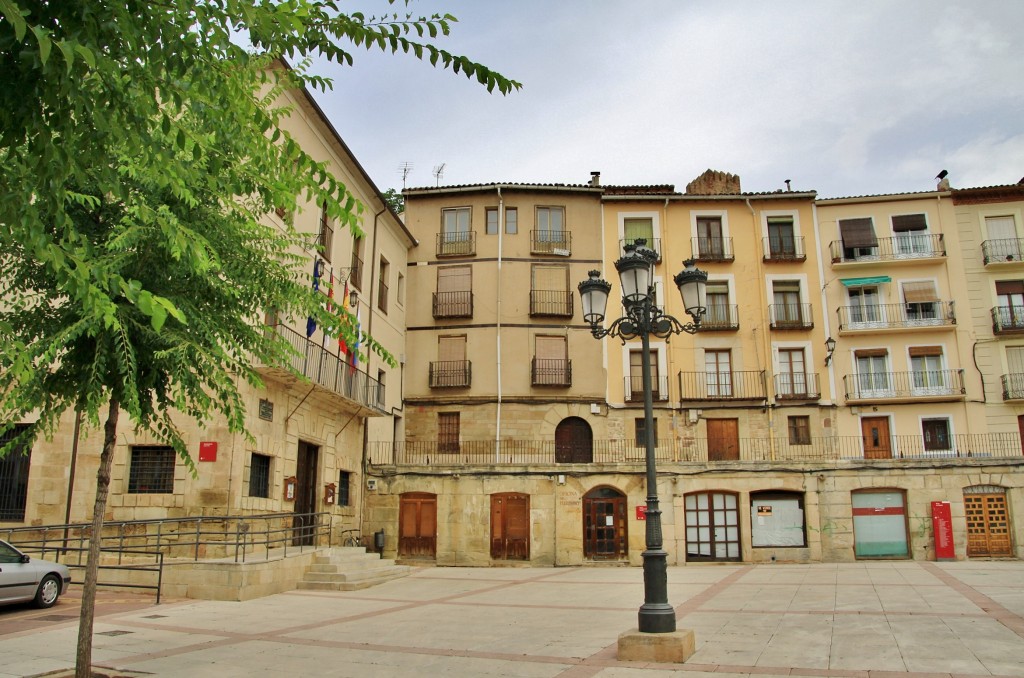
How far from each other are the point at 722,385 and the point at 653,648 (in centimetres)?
2164

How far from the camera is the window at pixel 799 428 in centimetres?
2783

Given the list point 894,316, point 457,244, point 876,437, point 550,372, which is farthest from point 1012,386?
point 457,244

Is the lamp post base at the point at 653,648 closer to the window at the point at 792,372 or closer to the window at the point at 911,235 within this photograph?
the window at the point at 792,372

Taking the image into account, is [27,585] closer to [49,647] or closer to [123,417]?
[49,647]

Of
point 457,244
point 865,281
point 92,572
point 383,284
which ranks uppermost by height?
point 457,244

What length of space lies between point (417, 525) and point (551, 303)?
9.66m

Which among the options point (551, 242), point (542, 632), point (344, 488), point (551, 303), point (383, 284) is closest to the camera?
point (542, 632)

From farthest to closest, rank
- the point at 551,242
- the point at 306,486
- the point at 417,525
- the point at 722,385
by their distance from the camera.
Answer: the point at 551,242, the point at 722,385, the point at 417,525, the point at 306,486

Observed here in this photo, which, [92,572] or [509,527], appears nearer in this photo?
[92,572]

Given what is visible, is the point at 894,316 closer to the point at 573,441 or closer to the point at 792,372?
the point at 792,372

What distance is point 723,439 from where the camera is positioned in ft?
92.1

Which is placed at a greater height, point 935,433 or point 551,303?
point 551,303

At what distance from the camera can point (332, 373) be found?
20.5 m

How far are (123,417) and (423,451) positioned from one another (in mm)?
13126
